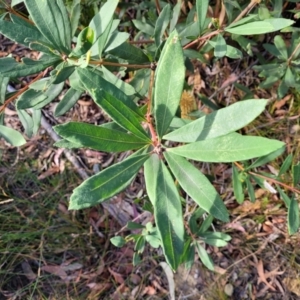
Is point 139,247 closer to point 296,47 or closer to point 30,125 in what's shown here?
point 30,125

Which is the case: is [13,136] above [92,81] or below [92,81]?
below

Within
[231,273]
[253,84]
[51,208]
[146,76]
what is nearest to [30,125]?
[146,76]

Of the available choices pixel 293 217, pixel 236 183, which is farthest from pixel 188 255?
pixel 293 217

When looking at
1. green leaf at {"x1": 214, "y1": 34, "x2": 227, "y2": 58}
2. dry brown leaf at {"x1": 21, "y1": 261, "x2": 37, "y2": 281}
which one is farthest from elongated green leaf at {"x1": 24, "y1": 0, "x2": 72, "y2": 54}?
dry brown leaf at {"x1": 21, "y1": 261, "x2": 37, "y2": 281}

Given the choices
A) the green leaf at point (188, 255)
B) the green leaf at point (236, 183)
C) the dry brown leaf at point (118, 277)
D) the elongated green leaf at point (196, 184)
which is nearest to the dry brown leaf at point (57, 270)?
the dry brown leaf at point (118, 277)

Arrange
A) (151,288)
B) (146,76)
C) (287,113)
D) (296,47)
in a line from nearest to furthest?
(146,76), (296,47), (287,113), (151,288)

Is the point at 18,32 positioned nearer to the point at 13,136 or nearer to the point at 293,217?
the point at 13,136
